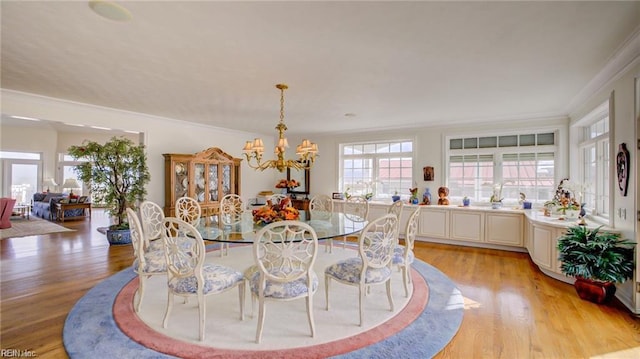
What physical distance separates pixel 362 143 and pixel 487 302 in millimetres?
4473

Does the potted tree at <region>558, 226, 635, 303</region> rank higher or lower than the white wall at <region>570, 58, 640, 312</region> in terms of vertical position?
lower

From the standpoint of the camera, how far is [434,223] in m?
5.53

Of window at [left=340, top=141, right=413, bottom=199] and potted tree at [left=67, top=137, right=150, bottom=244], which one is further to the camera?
window at [left=340, top=141, right=413, bottom=199]

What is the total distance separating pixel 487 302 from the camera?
295cm

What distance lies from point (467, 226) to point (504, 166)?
53.1 inches

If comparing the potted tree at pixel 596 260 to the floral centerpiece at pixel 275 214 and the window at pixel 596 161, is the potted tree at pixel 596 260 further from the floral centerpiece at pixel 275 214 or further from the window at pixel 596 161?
the floral centerpiece at pixel 275 214

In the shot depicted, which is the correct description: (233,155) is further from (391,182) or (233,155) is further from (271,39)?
(271,39)

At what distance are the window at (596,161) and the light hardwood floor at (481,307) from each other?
46.4 inches

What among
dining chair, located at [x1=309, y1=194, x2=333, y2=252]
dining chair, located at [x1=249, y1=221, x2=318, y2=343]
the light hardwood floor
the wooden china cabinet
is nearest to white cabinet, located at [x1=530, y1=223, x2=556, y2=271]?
the light hardwood floor

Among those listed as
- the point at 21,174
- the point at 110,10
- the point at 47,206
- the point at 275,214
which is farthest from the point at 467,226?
the point at 21,174

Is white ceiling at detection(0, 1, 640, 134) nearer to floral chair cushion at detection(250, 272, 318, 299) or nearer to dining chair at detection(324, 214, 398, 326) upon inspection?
dining chair at detection(324, 214, 398, 326)

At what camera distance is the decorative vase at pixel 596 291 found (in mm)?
2895

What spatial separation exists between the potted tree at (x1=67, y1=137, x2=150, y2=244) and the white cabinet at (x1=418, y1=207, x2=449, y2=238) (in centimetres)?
519

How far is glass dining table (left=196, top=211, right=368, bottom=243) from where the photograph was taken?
107 inches
